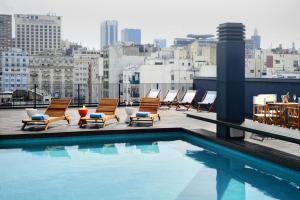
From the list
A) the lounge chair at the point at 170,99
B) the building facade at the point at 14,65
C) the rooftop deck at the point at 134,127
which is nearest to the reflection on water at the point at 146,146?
the rooftop deck at the point at 134,127

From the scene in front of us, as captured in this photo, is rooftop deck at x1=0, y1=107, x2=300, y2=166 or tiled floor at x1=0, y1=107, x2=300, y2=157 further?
tiled floor at x1=0, y1=107, x2=300, y2=157

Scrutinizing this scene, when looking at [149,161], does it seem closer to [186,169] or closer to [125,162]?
Answer: [125,162]

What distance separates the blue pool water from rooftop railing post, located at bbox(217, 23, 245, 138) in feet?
2.43

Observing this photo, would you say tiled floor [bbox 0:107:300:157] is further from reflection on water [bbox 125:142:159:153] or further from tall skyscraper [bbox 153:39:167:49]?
tall skyscraper [bbox 153:39:167:49]

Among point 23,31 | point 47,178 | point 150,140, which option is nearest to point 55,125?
point 150,140

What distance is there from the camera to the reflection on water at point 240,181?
21.5 ft

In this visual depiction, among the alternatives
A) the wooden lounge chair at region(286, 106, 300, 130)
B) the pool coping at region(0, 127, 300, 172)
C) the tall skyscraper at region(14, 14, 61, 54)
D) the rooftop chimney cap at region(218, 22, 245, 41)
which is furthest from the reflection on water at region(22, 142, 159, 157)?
the tall skyscraper at region(14, 14, 61, 54)

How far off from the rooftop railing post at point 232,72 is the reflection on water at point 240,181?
3.08 ft

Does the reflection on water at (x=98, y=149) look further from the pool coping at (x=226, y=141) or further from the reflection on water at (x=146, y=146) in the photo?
the pool coping at (x=226, y=141)

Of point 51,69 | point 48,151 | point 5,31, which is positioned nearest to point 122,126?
point 48,151

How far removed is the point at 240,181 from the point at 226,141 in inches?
75.6

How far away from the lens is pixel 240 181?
7348 mm

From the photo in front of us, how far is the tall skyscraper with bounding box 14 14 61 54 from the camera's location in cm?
17800

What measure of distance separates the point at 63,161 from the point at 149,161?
180 centimetres
